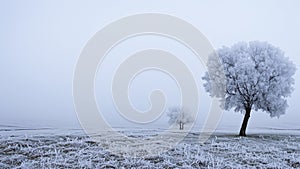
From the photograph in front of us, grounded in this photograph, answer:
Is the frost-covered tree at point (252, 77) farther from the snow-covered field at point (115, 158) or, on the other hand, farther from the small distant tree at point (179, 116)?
the small distant tree at point (179, 116)

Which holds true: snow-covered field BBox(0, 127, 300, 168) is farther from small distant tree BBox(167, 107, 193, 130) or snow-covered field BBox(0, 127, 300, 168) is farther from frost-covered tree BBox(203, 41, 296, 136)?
small distant tree BBox(167, 107, 193, 130)

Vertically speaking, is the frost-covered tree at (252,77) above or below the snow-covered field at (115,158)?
above

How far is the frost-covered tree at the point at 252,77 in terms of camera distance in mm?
34938

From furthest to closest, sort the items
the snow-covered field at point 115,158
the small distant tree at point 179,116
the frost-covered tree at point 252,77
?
the small distant tree at point 179,116 → the frost-covered tree at point 252,77 → the snow-covered field at point 115,158

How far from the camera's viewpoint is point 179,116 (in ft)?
224

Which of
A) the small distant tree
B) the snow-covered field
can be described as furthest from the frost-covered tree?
the small distant tree

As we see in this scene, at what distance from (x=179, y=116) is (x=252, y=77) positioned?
3495 cm

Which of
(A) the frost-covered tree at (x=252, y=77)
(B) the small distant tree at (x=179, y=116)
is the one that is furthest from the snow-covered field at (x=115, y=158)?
(B) the small distant tree at (x=179, y=116)

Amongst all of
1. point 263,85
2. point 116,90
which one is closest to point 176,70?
point 116,90

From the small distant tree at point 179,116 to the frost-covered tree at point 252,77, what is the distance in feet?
92.0

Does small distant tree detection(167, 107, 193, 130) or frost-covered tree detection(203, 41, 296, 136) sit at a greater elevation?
frost-covered tree detection(203, 41, 296, 136)

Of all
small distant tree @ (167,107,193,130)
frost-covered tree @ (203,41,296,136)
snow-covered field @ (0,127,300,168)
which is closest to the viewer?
snow-covered field @ (0,127,300,168)

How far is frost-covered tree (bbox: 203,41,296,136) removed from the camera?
3494cm

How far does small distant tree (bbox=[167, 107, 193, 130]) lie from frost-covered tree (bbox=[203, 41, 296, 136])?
28048 millimetres
